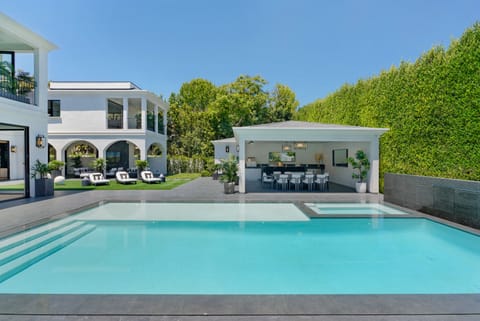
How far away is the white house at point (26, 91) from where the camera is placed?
11.1 metres

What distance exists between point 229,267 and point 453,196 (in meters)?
6.93

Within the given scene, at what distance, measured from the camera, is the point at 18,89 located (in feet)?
40.2

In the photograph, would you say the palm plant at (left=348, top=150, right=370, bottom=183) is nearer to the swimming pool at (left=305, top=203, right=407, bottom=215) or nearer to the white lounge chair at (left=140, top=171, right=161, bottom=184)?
the swimming pool at (left=305, top=203, right=407, bottom=215)

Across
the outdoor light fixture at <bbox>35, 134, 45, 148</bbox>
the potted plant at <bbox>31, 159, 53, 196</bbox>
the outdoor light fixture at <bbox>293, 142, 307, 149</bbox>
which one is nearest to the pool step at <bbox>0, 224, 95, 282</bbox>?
the potted plant at <bbox>31, 159, 53, 196</bbox>

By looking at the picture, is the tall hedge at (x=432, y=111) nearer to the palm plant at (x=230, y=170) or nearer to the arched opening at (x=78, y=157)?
the palm plant at (x=230, y=170)

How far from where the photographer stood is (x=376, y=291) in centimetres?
414

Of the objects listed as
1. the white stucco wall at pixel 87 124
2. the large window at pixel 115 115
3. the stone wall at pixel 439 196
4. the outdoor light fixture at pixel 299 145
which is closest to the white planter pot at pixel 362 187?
the stone wall at pixel 439 196

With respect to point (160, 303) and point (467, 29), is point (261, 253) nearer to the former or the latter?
point (160, 303)

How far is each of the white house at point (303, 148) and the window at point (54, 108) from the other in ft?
41.9

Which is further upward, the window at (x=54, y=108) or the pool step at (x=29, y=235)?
the window at (x=54, y=108)

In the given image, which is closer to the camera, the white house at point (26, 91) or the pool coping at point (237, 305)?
the pool coping at point (237, 305)

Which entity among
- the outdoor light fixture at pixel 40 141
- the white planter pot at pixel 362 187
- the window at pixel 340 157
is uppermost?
the outdoor light fixture at pixel 40 141

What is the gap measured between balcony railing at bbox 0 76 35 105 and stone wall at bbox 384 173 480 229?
15.9m

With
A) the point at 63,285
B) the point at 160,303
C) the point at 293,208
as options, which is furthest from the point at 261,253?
the point at 293,208
